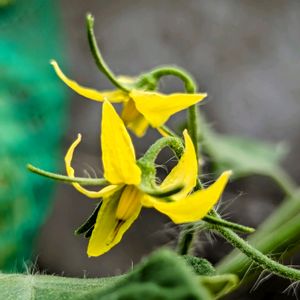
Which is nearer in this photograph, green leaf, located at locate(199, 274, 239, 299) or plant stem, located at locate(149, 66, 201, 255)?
green leaf, located at locate(199, 274, 239, 299)

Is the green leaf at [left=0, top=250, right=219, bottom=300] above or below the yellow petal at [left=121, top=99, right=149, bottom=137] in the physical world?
above

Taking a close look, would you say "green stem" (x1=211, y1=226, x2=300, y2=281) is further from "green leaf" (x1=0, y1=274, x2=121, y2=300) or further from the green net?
the green net

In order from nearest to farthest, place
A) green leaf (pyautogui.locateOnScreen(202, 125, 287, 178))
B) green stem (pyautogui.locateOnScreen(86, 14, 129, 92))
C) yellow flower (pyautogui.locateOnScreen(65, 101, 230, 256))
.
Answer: yellow flower (pyautogui.locateOnScreen(65, 101, 230, 256)) → green stem (pyautogui.locateOnScreen(86, 14, 129, 92)) → green leaf (pyautogui.locateOnScreen(202, 125, 287, 178))

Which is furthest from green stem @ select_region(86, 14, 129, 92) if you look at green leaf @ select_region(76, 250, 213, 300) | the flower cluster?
green leaf @ select_region(76, 250, 213, 300)

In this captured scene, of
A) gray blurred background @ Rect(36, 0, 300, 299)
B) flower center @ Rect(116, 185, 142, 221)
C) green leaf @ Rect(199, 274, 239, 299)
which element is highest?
green leaf @ Rect(199, 274, 239, 299)

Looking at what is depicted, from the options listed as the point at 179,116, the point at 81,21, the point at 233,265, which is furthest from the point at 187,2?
the point at 233,265

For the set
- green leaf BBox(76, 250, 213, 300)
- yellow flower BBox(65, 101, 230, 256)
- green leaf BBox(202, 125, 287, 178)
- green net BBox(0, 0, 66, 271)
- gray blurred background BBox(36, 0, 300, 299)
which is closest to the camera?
green leaf BBox(76, 250, 213, 300)
